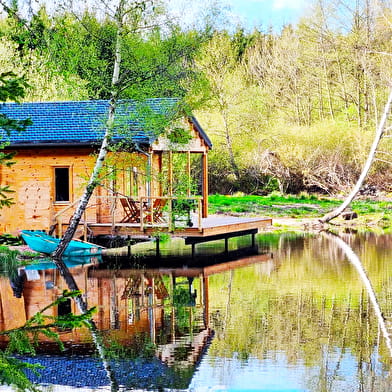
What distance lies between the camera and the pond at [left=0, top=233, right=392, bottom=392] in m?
9.08

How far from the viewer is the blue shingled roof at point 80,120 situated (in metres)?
19.8

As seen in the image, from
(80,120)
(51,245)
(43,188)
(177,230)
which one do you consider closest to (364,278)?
(177,230)

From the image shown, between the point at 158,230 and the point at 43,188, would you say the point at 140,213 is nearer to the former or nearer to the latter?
the point at 158,230

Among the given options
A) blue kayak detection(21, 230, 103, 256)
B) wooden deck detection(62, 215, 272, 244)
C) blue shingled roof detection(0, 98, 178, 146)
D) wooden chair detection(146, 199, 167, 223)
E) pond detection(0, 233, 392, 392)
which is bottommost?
pond detection(0, 233, 392, 392)

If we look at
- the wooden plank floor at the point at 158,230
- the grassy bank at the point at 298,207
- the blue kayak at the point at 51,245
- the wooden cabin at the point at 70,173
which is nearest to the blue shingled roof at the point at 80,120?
the wooden cabin at the point at 70,173

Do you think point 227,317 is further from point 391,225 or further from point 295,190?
point 295,190

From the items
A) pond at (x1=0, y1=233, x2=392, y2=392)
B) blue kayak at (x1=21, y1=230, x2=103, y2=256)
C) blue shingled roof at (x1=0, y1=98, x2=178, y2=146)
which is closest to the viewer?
pond at (x1=0, y1=233, x2=392, y2=392)

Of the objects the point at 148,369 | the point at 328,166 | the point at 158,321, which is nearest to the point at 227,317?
the point at 158,321

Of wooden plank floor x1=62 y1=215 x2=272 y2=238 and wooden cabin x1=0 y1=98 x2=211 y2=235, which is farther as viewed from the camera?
wooden cabin x1=0 y1=98 x2=211 y2=235

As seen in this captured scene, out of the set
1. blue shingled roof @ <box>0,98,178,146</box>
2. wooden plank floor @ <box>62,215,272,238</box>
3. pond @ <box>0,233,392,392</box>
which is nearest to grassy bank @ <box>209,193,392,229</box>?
wooden plank floor @ <box>62,215,272,238</box>

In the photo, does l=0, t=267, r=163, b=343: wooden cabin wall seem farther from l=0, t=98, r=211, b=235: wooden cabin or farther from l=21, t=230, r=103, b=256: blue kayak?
l=0, t=98, r=211, b=235: wooden cabin

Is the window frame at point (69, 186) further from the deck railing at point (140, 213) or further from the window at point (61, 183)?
the deck railing at point (140, 213)

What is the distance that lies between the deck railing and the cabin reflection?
1655 millimetres

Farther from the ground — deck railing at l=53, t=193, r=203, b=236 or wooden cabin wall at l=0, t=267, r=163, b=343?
deck railing at l=53, t=193, r=203, b=236
